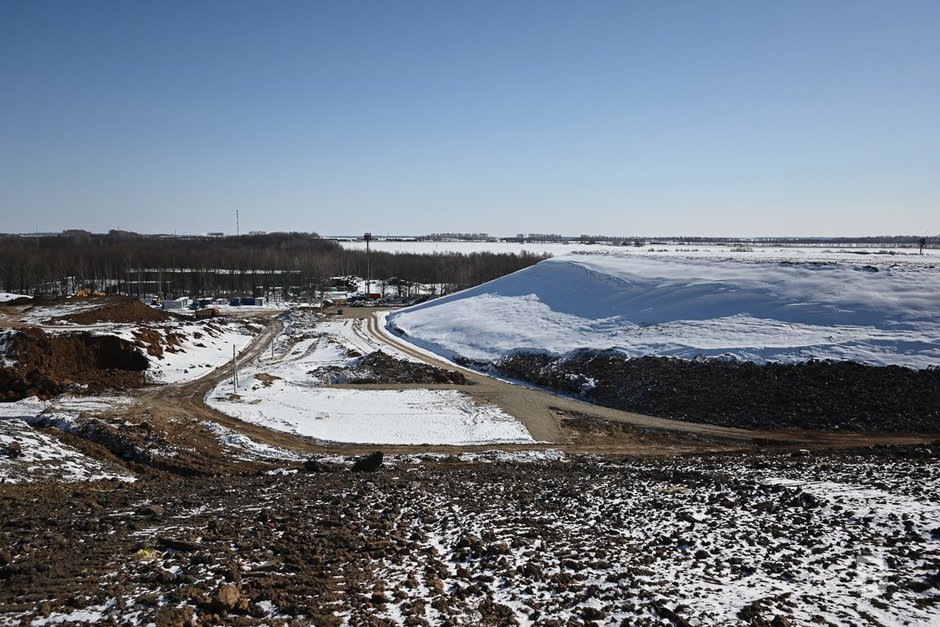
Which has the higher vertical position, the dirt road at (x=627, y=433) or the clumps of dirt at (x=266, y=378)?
the clumps of dirt at (x=266, y=378)

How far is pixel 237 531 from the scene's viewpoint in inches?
373

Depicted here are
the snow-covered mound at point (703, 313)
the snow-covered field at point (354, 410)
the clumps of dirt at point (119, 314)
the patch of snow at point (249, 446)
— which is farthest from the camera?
the clumps of dirt at point (119, 314)

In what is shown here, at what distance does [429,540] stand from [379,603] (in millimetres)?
→ 2533

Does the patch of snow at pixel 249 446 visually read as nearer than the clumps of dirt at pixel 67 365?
Yes

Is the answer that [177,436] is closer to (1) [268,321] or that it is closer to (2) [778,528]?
(2) [778,528]

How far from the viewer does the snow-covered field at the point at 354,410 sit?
21922 millimetres

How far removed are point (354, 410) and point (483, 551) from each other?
16952 millimetres

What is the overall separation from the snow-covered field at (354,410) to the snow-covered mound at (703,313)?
11476 mm

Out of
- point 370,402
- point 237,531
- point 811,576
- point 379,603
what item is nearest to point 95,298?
point 370,402

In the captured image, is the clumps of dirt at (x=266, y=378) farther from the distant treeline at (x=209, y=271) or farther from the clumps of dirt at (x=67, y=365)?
the distant treeline at (x=209, y=271)

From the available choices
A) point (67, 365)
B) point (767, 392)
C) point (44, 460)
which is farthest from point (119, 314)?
point (767, 392)

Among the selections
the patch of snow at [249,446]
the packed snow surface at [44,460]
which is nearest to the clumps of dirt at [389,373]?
the patch of snow at [249,446]

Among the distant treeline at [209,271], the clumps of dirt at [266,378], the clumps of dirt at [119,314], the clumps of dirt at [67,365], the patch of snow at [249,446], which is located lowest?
the patch of snow at [249,446]

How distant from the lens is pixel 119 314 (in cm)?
4647
